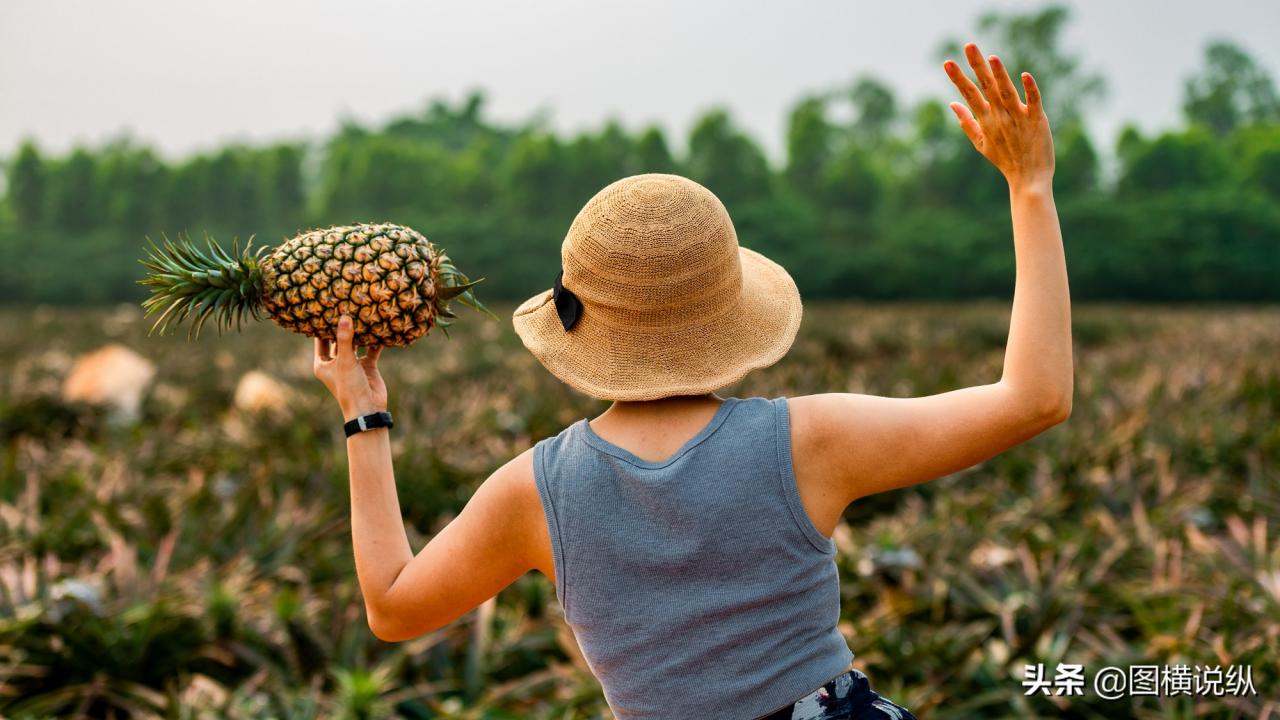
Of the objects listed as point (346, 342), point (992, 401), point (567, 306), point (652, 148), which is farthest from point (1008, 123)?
point (652, 148)

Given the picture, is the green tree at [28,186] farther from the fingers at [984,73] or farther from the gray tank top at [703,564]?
the fingers at [984,73]

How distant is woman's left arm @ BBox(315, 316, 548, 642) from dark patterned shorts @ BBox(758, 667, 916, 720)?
0.49m

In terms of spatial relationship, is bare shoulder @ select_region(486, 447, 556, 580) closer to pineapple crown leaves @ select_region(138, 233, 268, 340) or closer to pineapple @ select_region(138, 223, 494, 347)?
pineapple @ select_region(138, 223, 494, 347)

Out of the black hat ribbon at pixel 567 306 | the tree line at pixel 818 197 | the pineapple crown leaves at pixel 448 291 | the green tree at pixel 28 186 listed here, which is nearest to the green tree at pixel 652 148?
the tree line at pixel 818 197

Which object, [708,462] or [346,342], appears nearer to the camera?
[708,462]

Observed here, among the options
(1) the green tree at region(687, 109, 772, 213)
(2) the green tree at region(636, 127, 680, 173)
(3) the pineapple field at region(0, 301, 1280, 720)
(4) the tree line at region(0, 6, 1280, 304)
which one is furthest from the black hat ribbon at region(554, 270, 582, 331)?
(1) the green tree at region(687, 109, 772, 213)

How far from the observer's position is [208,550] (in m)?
4.20

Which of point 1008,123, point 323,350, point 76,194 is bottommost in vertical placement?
point 323,350

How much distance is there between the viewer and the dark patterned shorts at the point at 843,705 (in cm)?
162

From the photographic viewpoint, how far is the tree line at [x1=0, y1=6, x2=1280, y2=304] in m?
34.8

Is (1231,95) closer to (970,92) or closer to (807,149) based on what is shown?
(807,149)

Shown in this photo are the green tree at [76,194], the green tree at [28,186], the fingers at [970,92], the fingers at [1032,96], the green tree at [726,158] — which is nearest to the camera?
the fingers at [1032,96]

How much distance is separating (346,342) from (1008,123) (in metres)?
1.13

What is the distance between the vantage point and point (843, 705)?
1.65 meters
